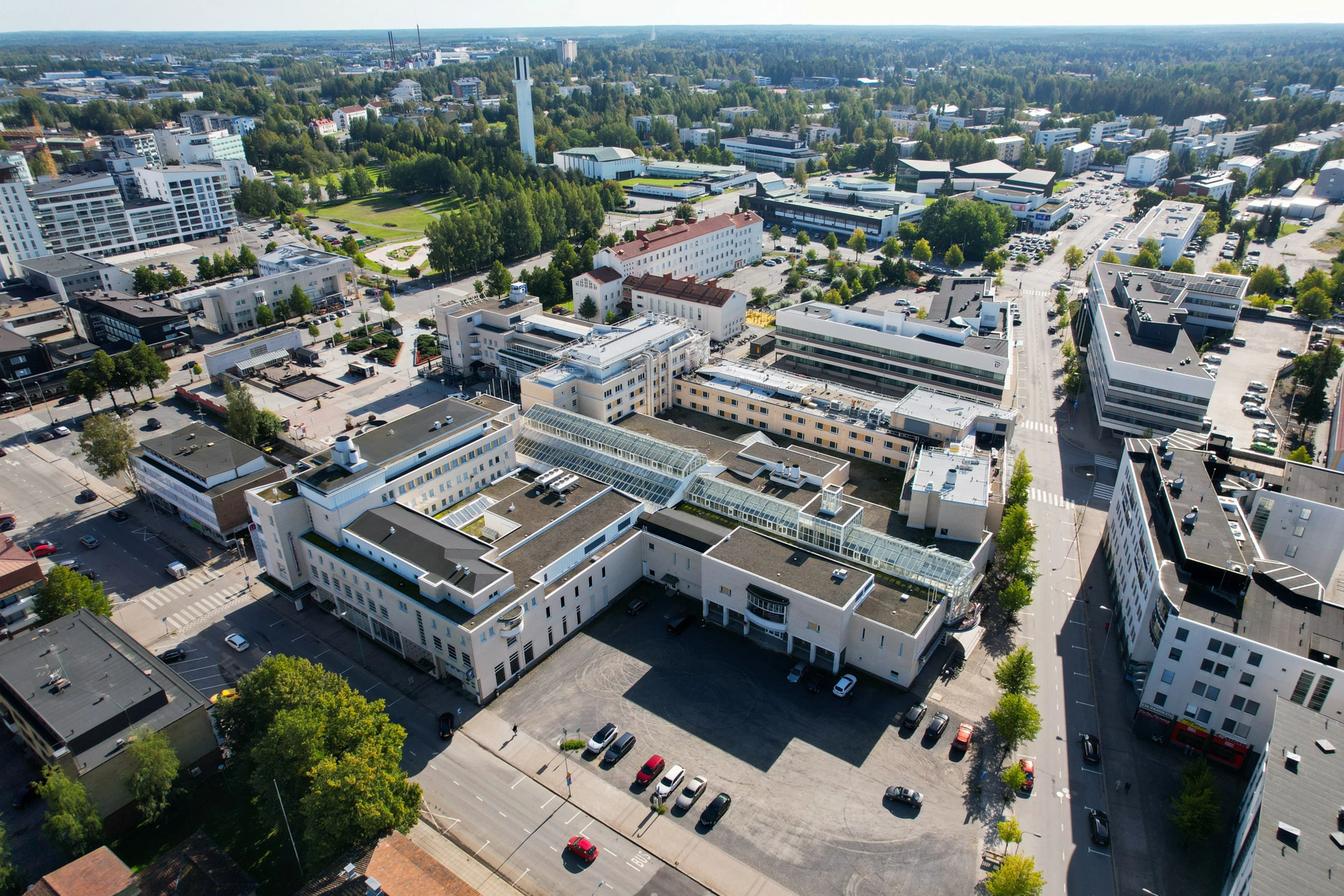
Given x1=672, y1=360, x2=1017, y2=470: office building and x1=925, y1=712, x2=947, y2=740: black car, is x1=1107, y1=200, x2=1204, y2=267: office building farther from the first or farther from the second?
x1=925, y1=712, x2=947, y2=740: black car

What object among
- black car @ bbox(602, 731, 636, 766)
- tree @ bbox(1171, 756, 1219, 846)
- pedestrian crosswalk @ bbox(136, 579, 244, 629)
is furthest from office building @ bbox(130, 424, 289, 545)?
tree @ bbox(1171, 756, 1219, 846)

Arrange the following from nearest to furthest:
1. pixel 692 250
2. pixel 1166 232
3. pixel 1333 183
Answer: pixel 692 250
pixel 1166 232
pixel 1333 183

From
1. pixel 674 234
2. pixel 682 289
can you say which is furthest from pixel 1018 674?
pixel 674 234

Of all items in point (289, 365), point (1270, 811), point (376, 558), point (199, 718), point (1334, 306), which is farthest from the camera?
point (1334, 306)

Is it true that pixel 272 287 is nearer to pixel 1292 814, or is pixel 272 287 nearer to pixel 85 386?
pixel 85 386

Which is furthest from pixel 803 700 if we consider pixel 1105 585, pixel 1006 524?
pixel 1105 585

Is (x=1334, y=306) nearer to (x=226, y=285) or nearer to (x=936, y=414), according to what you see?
(x=936, y=414)
